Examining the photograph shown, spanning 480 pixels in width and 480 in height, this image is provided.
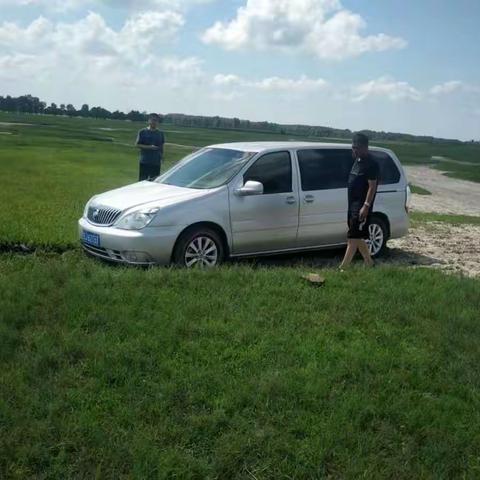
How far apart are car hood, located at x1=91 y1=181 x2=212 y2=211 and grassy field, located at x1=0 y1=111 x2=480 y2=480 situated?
51.1 inches

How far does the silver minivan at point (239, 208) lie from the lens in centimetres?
753

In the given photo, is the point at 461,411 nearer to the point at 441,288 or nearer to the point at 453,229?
the point at 441,288

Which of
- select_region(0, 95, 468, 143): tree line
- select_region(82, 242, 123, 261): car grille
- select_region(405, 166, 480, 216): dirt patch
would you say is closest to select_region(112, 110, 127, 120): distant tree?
select_region(0, 95, 468, 143): tree line

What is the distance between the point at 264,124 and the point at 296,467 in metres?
151

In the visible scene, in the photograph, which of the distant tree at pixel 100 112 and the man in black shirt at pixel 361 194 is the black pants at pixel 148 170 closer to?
the man in black shirt at pixel 361 194

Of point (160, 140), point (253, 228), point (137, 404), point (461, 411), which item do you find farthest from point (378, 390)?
point (160, 140)

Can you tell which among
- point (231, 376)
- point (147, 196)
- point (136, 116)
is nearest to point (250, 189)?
point (147, 196)

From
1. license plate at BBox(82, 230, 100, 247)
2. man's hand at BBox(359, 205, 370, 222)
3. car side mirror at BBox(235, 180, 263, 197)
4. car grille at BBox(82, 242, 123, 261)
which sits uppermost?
car side mirror at BBox(235, 180, 263, 197)

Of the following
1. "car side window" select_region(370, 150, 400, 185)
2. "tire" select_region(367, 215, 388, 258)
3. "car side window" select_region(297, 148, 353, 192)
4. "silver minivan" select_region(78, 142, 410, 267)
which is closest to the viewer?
"silver minivan" select_region(78, 142, 410, 267)

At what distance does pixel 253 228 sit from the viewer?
27.1ft

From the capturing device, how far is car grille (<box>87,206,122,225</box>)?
7.72 meters

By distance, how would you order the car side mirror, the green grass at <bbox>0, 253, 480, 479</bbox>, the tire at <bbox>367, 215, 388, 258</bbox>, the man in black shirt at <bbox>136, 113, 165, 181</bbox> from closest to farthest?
1. the green grass at <bbox>0, 253, 480, 479</bbox>
2. the car side mirror
3. the tire at <bbox>367, 215, 388, 258</bbox>
4. the man in black shirt at <bbox>136, 113, 165, 181</bbox>

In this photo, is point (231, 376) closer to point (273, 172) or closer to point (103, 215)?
point (103, 215)

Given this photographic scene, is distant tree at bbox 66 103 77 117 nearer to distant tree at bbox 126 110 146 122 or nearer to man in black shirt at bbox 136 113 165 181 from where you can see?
distant tree at bbox 126 110 146 122
